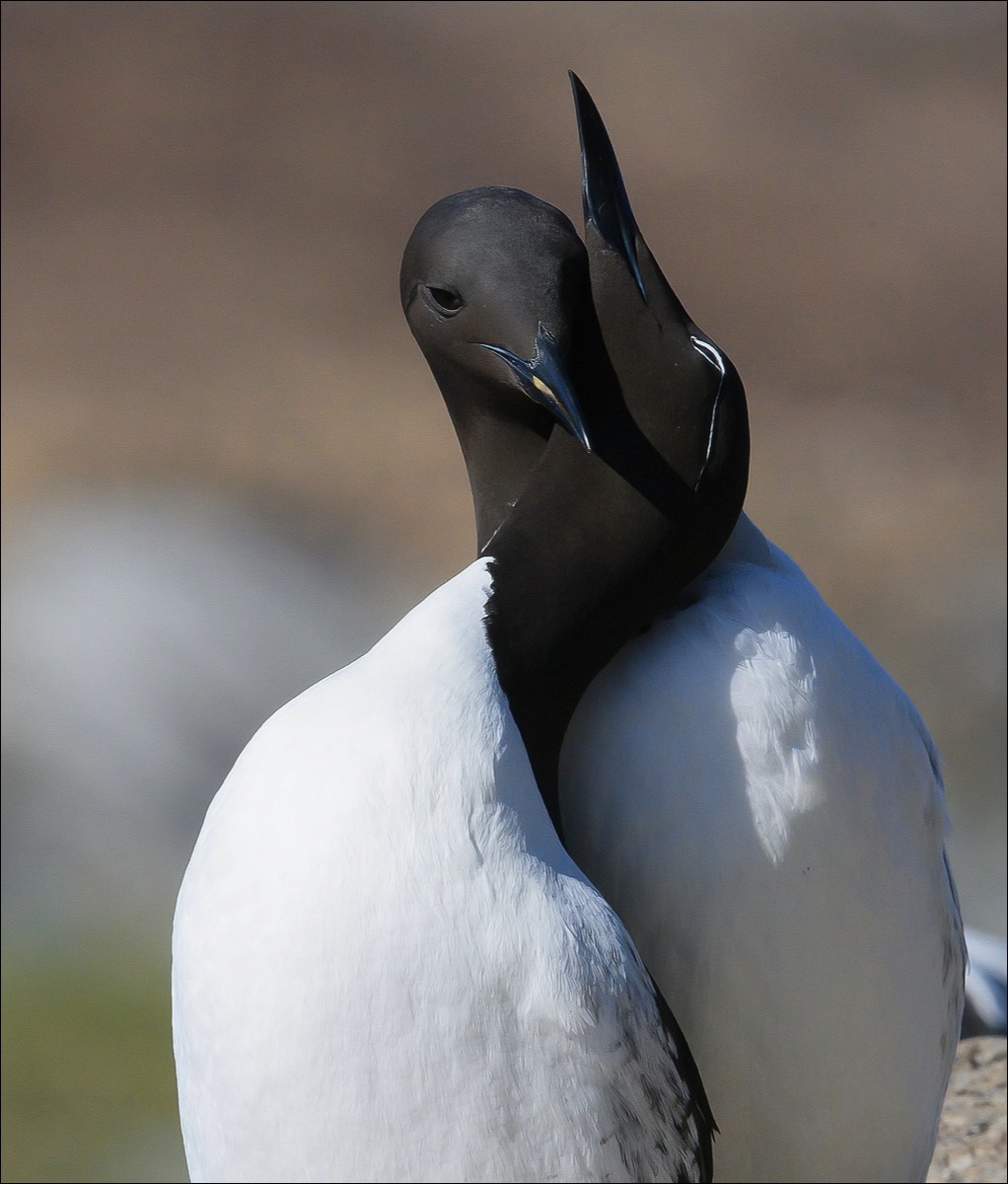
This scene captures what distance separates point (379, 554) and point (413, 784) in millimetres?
3906

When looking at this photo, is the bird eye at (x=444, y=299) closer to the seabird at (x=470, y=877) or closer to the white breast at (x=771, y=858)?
the seabird at (x=470, y=877)

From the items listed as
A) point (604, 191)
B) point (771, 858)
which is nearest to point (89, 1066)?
point (771, 858)

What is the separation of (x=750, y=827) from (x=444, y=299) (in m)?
0.51

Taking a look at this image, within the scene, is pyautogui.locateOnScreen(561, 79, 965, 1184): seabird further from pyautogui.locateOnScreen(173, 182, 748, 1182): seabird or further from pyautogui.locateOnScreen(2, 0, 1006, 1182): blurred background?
pyautogui.locateOnScreen(2, 0, 1006, 1182): blurred background

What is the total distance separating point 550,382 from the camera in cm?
119

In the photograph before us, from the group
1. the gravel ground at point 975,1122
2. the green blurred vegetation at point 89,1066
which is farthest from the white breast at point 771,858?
the green blurred vegetation at point 89,1066

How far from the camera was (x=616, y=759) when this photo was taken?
1.28m

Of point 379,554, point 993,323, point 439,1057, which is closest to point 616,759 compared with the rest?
point 439,1057

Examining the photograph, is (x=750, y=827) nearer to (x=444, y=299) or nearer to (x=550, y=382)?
→ (x=550, y=382)

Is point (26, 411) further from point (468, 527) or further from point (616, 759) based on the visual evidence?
point (616, 759)

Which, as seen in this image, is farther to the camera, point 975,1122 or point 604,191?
point 975,1122

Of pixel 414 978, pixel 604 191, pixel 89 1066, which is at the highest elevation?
pixel 604 191

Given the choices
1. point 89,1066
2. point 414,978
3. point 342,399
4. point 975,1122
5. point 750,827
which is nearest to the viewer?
point 414,978

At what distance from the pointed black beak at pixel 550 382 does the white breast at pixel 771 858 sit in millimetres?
231
